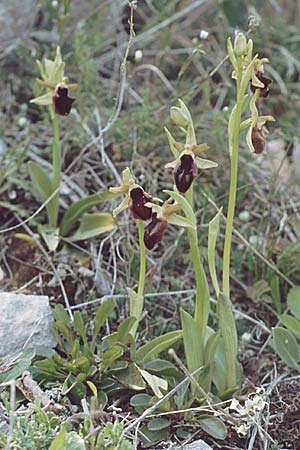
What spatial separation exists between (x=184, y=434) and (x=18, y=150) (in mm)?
1314

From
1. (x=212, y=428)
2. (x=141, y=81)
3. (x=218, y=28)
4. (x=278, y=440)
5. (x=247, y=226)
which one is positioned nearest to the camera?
(x=212, y=428)

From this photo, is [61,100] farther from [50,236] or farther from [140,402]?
[140,402]

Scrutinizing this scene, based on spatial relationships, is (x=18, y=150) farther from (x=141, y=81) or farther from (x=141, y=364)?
(x=141, y=364)

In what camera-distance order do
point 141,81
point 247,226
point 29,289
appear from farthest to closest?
1. point 141,81
2. point 247,226
3. point 29,289

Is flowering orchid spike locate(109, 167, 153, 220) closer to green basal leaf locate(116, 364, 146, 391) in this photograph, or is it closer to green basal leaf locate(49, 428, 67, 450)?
green basal leaf locate(116, 364, 146, 391)

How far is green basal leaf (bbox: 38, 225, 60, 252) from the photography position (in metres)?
2.29

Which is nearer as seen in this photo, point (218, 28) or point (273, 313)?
point (273, 313)

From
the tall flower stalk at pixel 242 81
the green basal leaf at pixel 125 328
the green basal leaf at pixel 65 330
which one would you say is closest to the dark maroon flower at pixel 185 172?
the tall flower stalk at pixel 242 81

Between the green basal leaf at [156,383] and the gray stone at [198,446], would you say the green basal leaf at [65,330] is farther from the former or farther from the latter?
the gray stone at [198,446]

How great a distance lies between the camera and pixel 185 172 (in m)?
1.76

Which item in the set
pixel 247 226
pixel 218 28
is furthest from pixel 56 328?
pixel 218 28

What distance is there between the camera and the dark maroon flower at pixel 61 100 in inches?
85.6

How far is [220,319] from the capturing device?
1.84m

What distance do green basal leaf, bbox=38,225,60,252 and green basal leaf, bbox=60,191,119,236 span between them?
0.15 feet
